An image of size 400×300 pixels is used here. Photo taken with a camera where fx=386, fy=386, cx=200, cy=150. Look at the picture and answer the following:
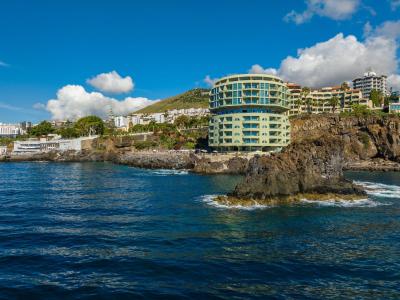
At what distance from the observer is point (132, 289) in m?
27.2

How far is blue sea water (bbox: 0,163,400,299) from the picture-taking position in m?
27.6

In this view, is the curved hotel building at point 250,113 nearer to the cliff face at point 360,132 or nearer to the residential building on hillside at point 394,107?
the cliff face at point 360,132

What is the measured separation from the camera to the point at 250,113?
132375 millimetres

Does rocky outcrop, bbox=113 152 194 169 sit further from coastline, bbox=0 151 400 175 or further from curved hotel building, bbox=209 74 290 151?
curved hotel building, bbox=209 74 290 151

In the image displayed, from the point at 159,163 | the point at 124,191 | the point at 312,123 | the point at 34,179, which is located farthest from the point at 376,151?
the point at 34,179

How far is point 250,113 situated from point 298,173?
66.9m

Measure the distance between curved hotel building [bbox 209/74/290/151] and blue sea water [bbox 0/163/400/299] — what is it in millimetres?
69054

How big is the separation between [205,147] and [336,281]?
13457 cm

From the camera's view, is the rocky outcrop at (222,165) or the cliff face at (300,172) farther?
the rocky outcrop at (222,165)

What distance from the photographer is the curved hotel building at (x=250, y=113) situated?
132 m

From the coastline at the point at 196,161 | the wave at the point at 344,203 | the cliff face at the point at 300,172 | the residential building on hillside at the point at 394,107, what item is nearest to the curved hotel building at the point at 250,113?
the coastline at the point at 196,161

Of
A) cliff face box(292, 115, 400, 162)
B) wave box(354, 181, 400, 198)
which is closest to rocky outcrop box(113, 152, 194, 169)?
cliff face box(292, 115, 400, 162)

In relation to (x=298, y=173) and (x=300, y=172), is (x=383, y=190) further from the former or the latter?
(x=298, y=173)

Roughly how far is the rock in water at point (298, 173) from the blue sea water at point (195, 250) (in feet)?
15.9
